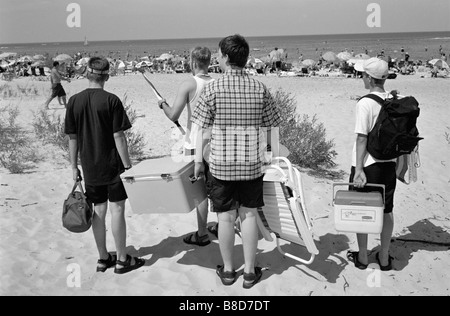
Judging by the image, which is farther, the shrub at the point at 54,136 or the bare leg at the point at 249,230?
the shrub at the point at 54,136

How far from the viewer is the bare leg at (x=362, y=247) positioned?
392cm

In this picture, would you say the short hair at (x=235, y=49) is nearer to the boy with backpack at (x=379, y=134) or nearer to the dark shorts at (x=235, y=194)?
the dark shorts at (x=235, y=194)

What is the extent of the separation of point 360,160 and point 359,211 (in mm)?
396

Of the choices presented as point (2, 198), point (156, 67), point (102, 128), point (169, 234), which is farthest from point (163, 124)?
point (156, 67)

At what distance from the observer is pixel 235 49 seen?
10.7ft

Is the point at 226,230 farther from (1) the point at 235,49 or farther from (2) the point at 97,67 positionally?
(2) the point at 97,67

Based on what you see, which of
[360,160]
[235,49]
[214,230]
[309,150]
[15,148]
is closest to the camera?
[235,49]

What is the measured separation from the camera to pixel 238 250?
431 cm

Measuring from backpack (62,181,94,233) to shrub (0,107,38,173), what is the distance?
3.01 m

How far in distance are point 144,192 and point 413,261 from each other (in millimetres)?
2466

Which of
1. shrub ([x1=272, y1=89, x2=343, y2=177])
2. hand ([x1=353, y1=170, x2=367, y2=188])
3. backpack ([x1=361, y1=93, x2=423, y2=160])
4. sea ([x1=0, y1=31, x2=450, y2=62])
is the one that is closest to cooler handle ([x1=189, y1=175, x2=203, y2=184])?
hand ([x1=353, y1=170, x2=367, y2=188])

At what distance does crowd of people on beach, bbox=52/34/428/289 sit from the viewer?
331 cm

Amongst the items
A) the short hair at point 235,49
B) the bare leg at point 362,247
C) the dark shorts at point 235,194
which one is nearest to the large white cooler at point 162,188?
the dark shorts at point 235,194

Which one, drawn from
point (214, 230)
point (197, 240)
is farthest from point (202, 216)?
point (214, 230)
